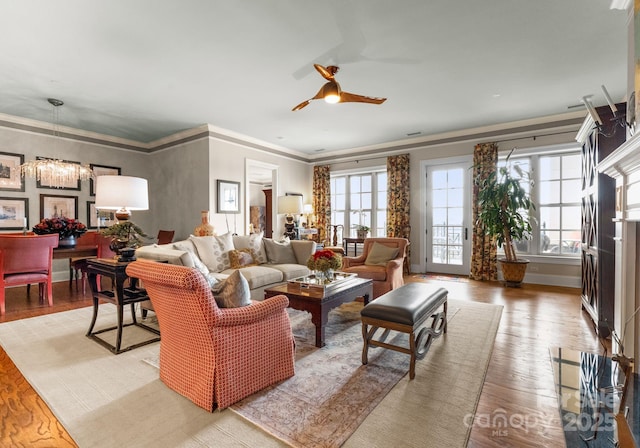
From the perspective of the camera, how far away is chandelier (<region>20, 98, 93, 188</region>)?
495cm

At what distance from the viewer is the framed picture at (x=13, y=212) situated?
5.24m

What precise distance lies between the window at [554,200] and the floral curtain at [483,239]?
1.53 ft

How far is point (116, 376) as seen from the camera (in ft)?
7.45

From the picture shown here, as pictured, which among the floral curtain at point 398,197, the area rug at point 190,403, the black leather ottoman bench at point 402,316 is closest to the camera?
the area rug at point 190,403

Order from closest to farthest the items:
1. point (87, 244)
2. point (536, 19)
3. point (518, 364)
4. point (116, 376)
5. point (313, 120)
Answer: point (116, 376)
point (518, 364)
point (536, 19)
point (87, 244)
point (313, 120)

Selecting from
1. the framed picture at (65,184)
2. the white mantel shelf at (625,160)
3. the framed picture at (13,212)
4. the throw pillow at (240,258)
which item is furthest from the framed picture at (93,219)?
the white mantel shelf at (625,160)

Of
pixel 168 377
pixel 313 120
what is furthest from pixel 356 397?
pixel 313 120

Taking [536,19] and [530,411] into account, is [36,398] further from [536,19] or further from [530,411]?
[536,19]

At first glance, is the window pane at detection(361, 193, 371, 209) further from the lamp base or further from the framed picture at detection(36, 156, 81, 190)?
the framed picture at detection(36, 156, 81, 190)

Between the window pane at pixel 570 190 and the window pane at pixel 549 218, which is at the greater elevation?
the window pane at pixel 570 190

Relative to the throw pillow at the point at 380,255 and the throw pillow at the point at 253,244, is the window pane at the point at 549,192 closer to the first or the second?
the throw pillow at the point at 380,255

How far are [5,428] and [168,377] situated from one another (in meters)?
0.81

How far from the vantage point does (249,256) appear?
175 inches

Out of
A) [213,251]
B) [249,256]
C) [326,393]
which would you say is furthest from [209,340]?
[249,256]
